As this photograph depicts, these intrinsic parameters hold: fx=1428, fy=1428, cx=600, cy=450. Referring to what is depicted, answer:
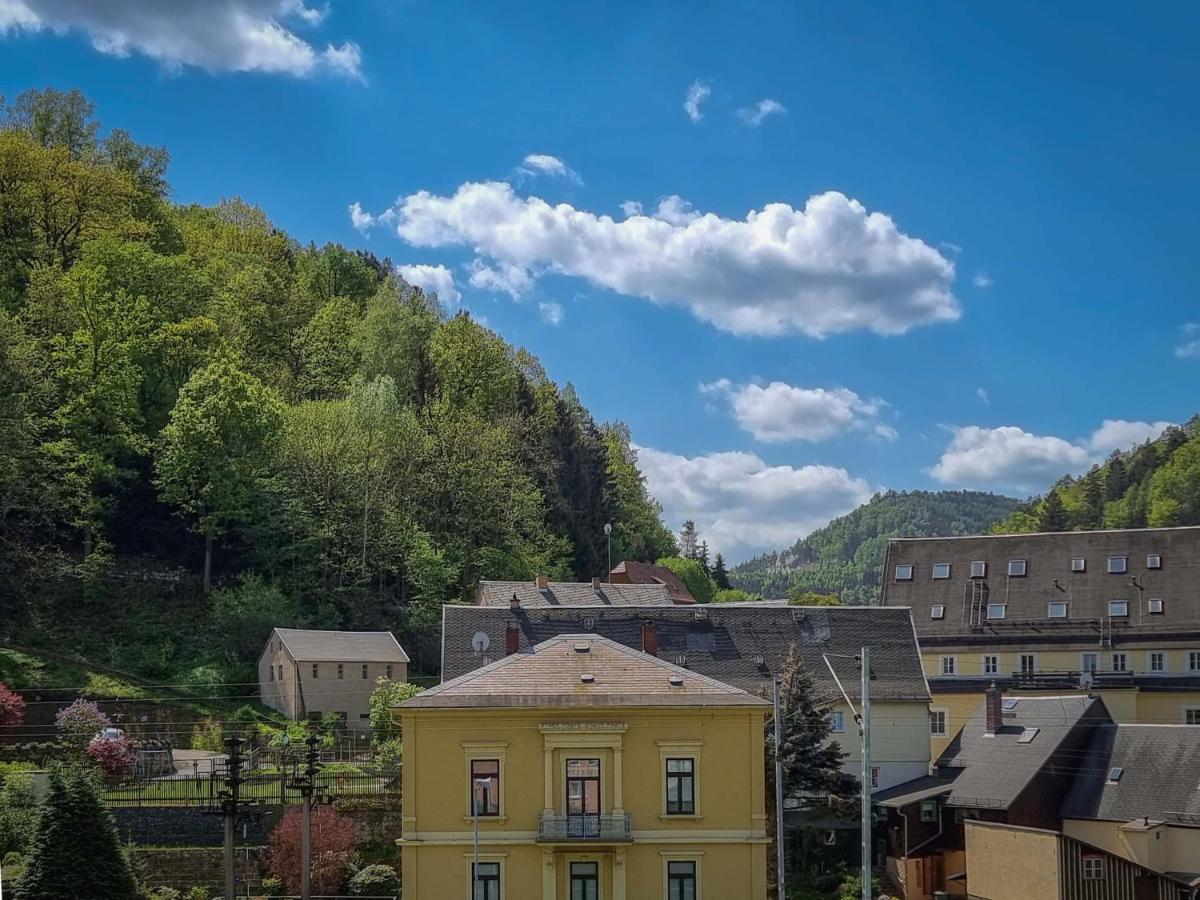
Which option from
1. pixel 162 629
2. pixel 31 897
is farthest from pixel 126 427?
pixel 31 897

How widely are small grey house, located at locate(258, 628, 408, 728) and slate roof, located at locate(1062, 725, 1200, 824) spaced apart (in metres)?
27.5

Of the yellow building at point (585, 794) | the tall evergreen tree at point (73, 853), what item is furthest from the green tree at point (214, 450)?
the yellow building at point (585, 794)

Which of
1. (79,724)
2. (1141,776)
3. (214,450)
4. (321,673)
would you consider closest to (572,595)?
(321,673)

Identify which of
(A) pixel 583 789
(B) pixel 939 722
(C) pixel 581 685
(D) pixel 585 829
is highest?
(C) pixel 581 685

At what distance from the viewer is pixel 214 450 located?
67.9m

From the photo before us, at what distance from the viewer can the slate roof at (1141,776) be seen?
45.1 meters

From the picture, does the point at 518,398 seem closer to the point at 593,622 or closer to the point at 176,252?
the point at 176,252

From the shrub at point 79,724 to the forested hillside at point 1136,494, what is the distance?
10430 centimetres

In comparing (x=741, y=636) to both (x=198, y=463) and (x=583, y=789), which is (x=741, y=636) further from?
(x=198, y=463)

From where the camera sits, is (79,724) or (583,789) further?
(79,724)

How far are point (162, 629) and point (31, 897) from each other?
3095cm

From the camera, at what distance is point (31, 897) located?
33.4 m

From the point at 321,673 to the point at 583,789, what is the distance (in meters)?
24.4

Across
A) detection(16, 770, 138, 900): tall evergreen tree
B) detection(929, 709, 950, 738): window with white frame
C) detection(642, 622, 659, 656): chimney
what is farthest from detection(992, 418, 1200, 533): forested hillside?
detection(16, 770, 138, 900): tall evergreen tree
